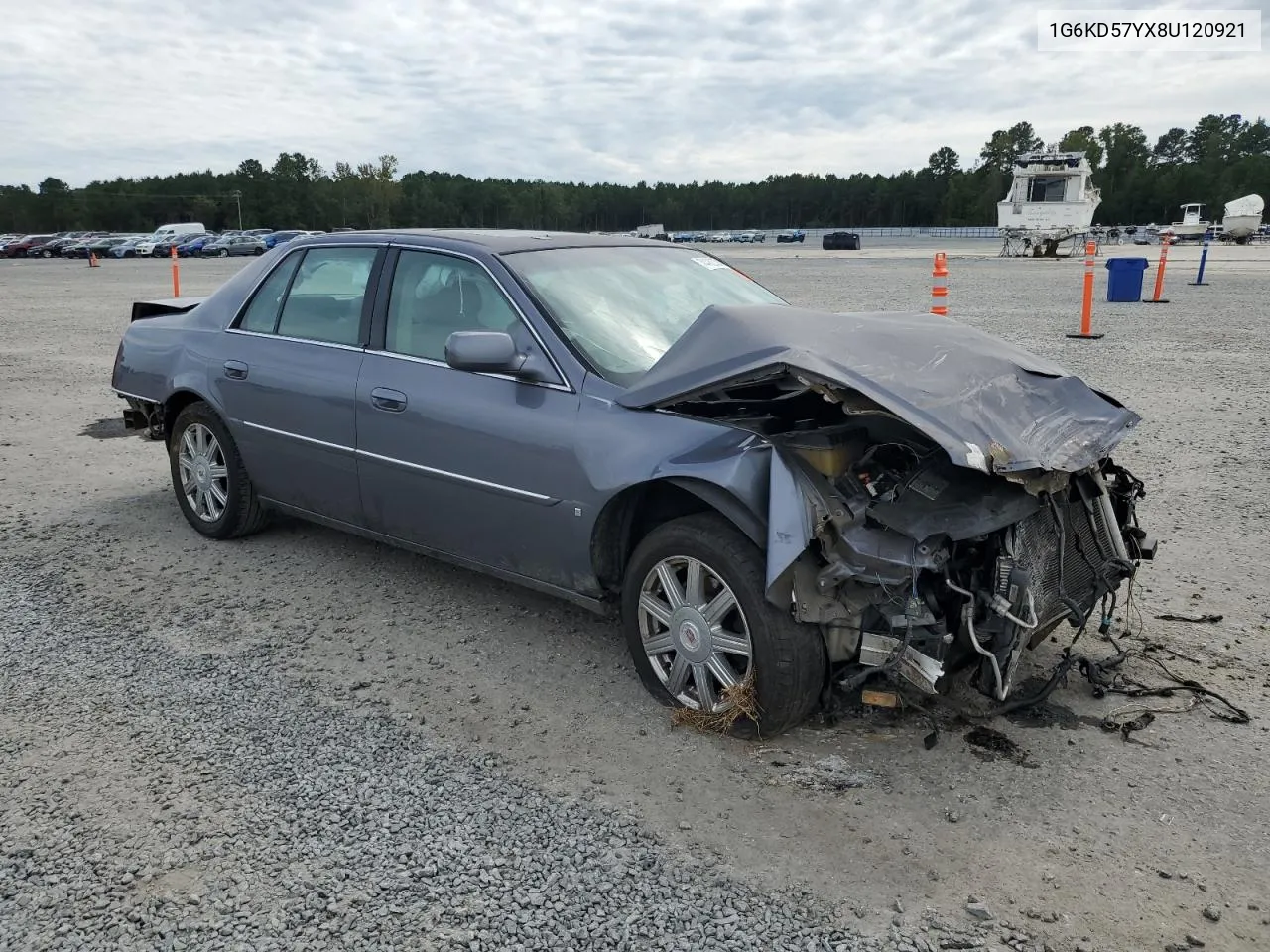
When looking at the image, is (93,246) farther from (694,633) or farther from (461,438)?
(694,633)

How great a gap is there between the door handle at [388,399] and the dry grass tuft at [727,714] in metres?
1.79

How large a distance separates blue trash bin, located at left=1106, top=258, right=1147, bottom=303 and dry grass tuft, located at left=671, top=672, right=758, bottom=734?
18592 millimetres

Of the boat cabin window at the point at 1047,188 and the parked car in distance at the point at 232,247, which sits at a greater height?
the boat cabin window at the point at 1047,188

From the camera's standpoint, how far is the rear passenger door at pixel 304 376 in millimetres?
4609

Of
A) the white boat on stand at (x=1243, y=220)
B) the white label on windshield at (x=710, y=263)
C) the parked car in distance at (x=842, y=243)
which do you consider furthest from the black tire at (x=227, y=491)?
the parked car in distance at (x=842, y=243)

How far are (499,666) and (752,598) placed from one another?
1281 mm

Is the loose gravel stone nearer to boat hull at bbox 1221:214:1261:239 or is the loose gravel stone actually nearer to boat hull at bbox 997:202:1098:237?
boat hull at bbox 997:202:1098:237

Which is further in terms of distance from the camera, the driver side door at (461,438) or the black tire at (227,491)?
the black tire at (227,491)

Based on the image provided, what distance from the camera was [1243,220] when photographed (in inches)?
2215

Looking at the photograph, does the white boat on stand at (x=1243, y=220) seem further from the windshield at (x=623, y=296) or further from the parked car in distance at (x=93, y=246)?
the parked car in distance at (x=93, y=246)

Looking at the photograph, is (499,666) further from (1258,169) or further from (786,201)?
(786,201)

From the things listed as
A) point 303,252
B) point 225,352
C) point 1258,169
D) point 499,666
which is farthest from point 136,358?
point 1258,169

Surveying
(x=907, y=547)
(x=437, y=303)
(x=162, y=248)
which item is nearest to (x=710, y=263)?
(x=437, y=303)

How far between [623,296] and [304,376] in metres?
1.63
